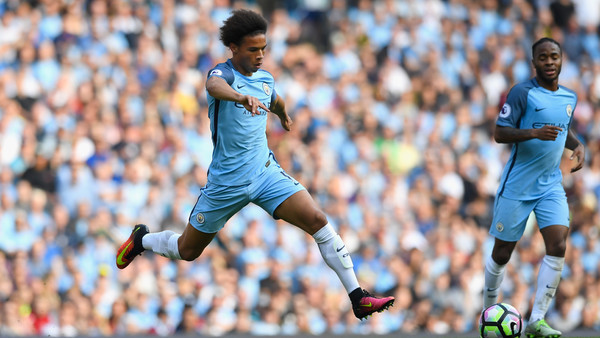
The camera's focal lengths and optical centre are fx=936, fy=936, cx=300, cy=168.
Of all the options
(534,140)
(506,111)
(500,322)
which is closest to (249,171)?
(506,111)

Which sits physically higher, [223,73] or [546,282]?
[223,73]

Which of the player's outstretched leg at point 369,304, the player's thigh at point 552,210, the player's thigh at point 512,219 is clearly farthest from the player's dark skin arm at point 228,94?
the player's thigh at point 552,210

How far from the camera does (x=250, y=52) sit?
762cm

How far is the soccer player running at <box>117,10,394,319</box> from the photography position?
761 centimetres

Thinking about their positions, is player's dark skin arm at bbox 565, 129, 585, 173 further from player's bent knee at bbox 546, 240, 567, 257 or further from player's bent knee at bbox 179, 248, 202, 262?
player's bent knee at bbox 179, 248, 202, 262

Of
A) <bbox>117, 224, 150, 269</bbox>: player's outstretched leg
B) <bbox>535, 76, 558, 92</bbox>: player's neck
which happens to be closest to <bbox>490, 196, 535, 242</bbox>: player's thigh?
<bbox>535, 76, 558, 92</bbox>: player's neck

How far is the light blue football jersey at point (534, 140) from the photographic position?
8.39 metres

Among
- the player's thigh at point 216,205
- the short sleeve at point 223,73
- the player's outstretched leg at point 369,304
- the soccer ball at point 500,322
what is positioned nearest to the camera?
the player's outstretched leg at point 369,304

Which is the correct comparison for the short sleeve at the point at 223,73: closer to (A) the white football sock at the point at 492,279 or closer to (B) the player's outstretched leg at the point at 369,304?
(B) the player's outstretched leg at the point at 369,304

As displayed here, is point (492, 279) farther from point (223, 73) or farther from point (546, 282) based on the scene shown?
point (223, 73)

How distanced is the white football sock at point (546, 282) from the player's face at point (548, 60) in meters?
1.63

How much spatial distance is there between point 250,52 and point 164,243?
6.36 feet

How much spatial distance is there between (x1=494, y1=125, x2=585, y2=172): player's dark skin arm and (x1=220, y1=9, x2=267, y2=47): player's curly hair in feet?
7.66

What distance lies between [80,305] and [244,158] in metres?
4.40
